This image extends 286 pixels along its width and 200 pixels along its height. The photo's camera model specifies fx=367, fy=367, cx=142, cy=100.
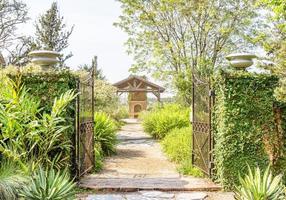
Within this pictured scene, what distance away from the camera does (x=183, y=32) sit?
16484 mm

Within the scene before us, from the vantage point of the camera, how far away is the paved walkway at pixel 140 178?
244 inches

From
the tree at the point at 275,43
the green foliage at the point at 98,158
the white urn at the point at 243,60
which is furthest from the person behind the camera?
the tree at the point at 275,43

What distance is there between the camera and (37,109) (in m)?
6.12

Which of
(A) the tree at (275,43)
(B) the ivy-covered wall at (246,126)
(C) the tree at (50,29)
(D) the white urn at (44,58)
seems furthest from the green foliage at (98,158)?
(C) the tree at (50,29)

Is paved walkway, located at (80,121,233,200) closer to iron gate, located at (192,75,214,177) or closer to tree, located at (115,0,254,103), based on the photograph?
iron gate, located at (192,75,214,177)

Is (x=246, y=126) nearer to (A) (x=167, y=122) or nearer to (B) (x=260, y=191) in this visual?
(B) (x=260, y=191)

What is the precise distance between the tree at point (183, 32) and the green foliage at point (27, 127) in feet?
34.8

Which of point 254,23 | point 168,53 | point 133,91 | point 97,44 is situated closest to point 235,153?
point 97,44

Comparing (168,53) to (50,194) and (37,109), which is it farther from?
(50,194)

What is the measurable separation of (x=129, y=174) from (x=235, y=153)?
7.71 ft

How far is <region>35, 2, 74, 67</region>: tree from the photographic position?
81.5ft

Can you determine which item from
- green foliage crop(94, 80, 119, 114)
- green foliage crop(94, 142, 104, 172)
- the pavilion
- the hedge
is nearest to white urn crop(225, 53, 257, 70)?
the hedge

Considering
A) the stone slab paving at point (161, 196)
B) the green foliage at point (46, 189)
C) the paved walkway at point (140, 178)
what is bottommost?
the stone slab paving at point (161, 196)

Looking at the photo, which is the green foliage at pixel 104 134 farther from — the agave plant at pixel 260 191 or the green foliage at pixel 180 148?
the agave plant at pixel 260 191
